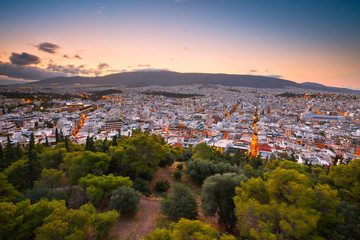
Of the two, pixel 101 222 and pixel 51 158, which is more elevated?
pixel 101 222

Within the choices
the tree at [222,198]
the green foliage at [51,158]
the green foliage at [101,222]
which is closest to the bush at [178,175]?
the tree at [222,198]

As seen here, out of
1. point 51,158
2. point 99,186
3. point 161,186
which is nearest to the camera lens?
point 99,186

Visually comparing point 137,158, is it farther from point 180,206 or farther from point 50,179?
point 50,179

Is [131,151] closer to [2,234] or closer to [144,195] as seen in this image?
[144,195]

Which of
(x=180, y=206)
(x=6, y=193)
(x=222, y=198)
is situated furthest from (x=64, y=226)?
(x=222, y=198)

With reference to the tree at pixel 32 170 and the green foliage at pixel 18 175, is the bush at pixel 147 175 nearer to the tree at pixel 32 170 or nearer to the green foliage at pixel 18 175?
the tree at pixel 32 170

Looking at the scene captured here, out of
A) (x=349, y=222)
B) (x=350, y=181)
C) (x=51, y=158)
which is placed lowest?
(x=51, y=158)

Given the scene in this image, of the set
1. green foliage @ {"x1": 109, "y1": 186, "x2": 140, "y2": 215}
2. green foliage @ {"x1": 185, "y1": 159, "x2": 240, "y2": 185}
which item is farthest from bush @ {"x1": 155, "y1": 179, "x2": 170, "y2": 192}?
green foliage @ {"x1": 109, "y1": 186, "x2": 140, "y2": 215}
